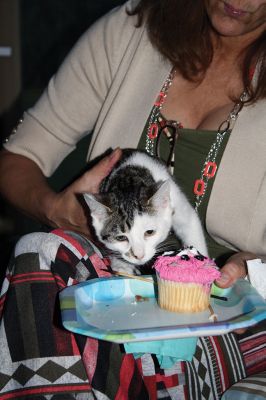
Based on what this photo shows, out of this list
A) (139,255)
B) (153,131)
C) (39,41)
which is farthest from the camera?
(39,41)

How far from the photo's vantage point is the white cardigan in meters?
1.21

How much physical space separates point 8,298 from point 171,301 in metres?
0.28

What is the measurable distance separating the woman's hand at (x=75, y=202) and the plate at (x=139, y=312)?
32cm

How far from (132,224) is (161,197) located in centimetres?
8

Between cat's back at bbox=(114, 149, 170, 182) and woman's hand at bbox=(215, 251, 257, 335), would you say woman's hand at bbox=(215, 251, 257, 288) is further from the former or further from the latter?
cat's back at bbox=(114, 149, 170, 182)

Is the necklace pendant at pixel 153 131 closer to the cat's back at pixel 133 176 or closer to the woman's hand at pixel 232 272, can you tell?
the cat's back at pixel 133 176

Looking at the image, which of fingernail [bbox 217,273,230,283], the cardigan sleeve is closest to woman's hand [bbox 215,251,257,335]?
fingernail [bbox 217,273,230,283]

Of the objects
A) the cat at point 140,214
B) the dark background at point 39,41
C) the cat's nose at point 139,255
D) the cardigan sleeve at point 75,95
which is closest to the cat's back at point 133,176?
the cat at point 140,214

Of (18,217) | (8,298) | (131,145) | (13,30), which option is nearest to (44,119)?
(131,145)

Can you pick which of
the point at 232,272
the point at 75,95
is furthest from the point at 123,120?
the point at 232,272

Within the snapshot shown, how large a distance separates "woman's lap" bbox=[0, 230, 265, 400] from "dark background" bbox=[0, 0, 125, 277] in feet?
4.59

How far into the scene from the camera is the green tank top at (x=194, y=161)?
130 cm

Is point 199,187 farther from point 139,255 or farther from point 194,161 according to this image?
point 139,255

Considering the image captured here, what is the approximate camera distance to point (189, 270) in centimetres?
97
